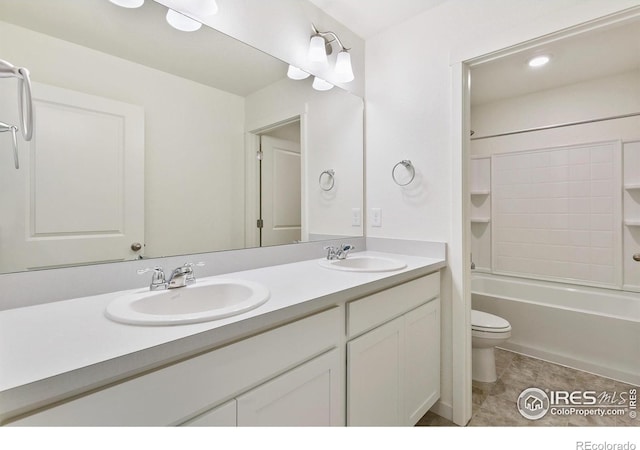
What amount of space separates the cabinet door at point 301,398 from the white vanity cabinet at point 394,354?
0.25 ft

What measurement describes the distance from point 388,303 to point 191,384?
Result: 81cm

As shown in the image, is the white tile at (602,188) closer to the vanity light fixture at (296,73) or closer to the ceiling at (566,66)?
the ceiling at (566,66)

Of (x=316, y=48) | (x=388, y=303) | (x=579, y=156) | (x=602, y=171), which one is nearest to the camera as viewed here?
(x=388, y=303)

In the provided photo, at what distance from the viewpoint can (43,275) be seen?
0.89 meters

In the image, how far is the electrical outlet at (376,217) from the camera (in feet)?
6.29

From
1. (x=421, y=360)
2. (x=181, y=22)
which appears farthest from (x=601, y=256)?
(x=181, y=22)

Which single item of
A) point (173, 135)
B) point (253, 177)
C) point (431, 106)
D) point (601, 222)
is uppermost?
point (431, 106)

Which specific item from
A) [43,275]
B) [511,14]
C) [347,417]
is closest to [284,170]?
[43,275]

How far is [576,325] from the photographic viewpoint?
212 cm

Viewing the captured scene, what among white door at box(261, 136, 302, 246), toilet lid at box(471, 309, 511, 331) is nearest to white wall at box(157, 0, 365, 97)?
white door at box(261, 136, 302, 246)

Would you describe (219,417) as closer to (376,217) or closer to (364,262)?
(364,262)

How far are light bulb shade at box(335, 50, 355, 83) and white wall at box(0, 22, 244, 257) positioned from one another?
682 mm
